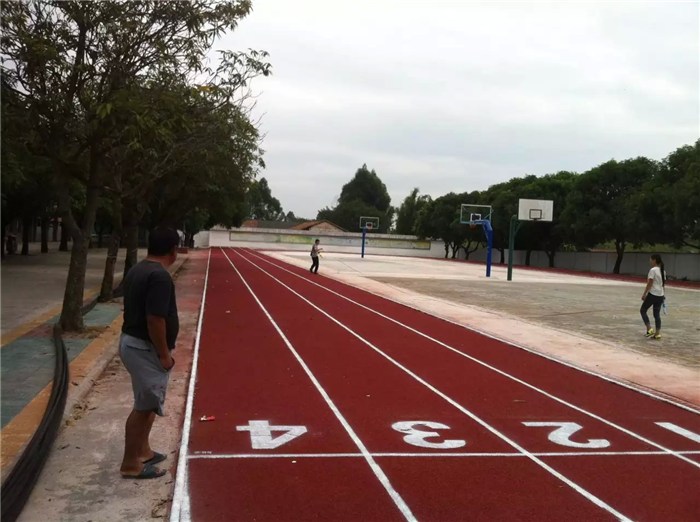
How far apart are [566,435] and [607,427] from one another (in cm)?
63

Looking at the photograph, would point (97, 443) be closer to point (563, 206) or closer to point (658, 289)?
point (658, 289)

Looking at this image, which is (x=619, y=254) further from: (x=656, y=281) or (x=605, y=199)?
(x=656, y=281)

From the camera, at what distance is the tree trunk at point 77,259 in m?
10.7

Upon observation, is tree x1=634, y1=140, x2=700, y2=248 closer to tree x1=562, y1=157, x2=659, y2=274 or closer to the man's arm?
tree x1=562, y1=157, x2=659, y2=274

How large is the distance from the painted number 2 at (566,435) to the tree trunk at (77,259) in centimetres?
763

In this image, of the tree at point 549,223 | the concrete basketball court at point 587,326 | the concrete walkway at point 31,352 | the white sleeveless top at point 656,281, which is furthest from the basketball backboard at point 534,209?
the concrete walkway at point 31,352

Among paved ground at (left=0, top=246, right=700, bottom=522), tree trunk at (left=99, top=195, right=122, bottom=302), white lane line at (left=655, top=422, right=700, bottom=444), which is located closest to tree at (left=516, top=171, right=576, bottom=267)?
paved ground at (left=0, top=246, right=700, bottom=522)

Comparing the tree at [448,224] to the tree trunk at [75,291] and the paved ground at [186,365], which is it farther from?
the tree trunk at [75,291]

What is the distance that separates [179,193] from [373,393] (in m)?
18.4

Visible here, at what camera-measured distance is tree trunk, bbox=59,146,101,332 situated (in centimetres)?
1072

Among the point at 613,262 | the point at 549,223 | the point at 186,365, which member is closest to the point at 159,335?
the point at 186,365

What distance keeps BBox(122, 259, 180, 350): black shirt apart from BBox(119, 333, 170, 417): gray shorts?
6cm

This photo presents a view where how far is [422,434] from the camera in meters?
5.98

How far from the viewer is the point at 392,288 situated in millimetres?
24875
